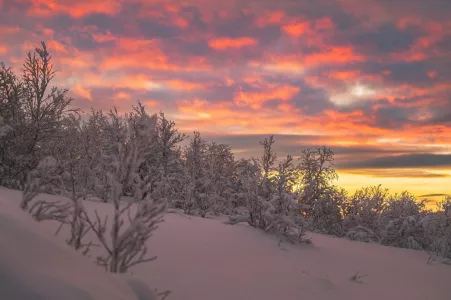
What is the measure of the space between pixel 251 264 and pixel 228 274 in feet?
2.90

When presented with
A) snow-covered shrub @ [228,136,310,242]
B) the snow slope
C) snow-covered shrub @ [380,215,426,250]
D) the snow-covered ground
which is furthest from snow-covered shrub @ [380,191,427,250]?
the snow slope

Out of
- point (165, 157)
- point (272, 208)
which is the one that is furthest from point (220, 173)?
point (272, 208)

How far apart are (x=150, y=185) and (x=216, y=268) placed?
5.41ft

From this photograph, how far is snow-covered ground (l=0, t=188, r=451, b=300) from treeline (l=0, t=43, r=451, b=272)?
14.7 inches

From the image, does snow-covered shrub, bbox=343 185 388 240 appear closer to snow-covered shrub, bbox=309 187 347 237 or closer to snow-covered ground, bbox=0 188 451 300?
snow-covered shrub, bbox=309 187 347 237

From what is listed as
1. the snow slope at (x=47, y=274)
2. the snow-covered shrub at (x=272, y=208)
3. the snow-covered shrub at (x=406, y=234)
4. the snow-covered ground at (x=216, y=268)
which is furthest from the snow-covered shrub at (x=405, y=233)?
the snow slope at (x=47, y=274)

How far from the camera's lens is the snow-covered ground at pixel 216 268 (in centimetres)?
264

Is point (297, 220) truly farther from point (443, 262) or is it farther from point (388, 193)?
point (388, 193)

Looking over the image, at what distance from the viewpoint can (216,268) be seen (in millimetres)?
5363

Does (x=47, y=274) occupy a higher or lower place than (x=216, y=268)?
higher

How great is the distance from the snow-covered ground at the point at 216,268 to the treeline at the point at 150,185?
0.37 meters

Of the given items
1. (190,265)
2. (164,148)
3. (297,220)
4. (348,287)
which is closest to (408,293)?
(348,287)

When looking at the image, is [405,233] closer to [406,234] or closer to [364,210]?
[406,234]

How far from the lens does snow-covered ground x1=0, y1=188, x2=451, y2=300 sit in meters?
2.64
